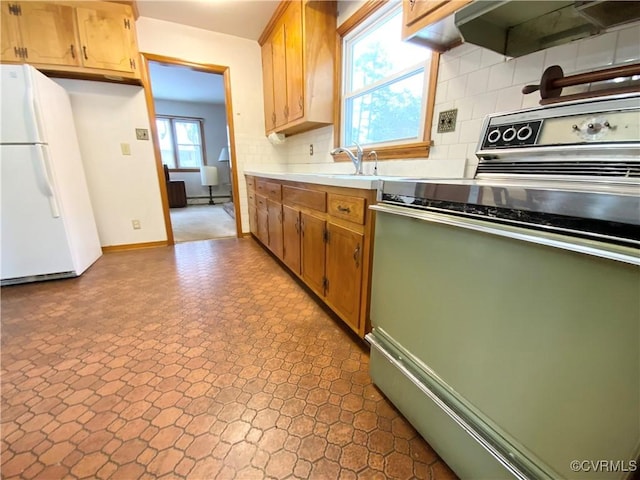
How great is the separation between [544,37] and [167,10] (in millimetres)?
3218

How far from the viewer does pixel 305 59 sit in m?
2.26

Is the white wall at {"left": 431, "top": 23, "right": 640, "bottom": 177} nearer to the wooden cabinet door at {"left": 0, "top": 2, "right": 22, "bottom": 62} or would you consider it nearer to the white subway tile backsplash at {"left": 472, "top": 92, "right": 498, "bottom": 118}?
the white subway tile backsplash at {"left": 472, "top": 92, "right": 498, "bottom": 118}

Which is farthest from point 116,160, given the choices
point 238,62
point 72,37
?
point 238,62

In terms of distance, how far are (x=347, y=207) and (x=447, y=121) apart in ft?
2.41

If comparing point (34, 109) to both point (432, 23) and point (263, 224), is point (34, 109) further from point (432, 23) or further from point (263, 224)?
point (432, 23)

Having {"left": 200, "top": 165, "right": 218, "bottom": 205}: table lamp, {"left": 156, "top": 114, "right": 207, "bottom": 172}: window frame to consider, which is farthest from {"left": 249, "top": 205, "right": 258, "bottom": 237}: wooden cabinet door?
{"left": 156, "top": 114, "right": 207, "bottom": 172}: window frame

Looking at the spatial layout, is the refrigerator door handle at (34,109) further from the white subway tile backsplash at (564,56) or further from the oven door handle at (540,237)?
the white subway tile backsplash at (564,56)

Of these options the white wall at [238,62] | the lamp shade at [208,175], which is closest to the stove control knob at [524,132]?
the white wall at [238,62]

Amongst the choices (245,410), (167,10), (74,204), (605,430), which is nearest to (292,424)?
(245,410)

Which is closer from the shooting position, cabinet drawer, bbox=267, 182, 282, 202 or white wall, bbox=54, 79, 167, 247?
cabinet drawer, bbox=267, 182, 282, 202

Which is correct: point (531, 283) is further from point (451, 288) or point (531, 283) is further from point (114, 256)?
point (114, 256)

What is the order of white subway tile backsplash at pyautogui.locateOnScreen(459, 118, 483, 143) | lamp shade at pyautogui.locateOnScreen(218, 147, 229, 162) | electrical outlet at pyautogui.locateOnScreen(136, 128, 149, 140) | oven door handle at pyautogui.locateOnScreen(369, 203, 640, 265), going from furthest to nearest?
lamp shade at pyautogui.locateOnScreen(218, 147, 229, 162) → electrical outlet at pyautogui.locateOnScreen(136, 128, 149, 140) → white subway tile backsplash at pyautogui.locateOnScreen(459, 118, 483, 143) → oven door handle at pyautogui.locateOnScreen(369, 203, 640, 265)

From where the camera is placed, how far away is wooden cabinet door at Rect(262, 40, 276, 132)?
3032mm

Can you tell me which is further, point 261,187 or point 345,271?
point 261,187
